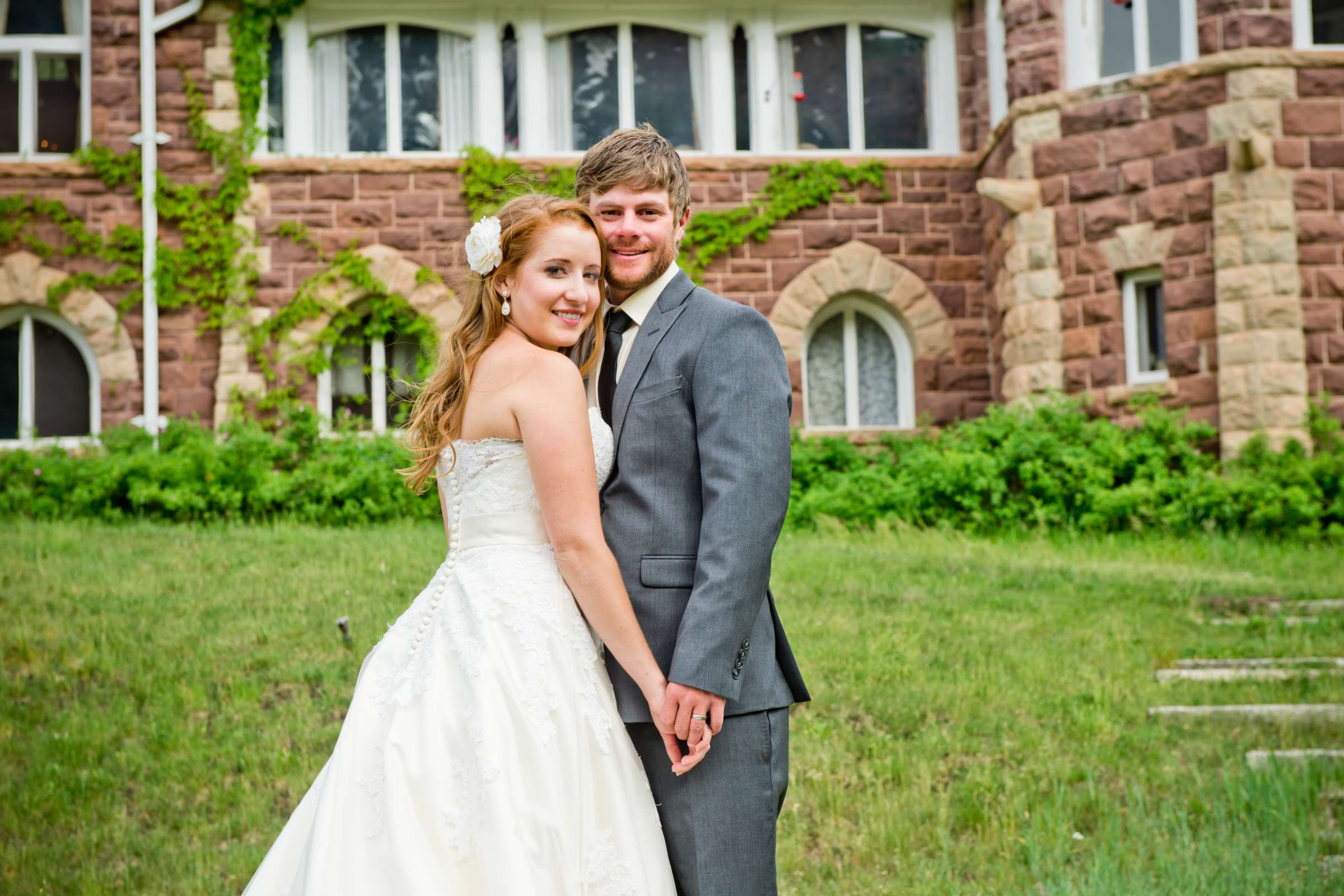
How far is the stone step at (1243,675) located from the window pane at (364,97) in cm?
986

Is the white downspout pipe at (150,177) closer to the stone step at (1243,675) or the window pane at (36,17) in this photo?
the window pane at (36,17)

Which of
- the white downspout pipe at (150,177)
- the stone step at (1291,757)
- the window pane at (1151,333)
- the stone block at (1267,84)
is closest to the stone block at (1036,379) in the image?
the window pane at (1151,333)

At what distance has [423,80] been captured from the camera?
13453 millimetres

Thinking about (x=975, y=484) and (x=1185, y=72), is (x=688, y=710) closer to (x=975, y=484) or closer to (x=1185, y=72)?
(x=975, y=484)

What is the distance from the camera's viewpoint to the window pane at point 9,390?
506 inches

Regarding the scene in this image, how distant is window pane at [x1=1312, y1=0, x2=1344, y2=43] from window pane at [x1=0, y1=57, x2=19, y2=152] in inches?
492

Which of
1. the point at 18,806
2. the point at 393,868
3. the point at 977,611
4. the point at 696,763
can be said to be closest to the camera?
the point at 393,868

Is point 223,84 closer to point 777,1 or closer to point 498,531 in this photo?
point 777,1

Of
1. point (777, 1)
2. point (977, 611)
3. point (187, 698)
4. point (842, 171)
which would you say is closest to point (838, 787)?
point (977, 611)

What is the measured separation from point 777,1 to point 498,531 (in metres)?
11.7

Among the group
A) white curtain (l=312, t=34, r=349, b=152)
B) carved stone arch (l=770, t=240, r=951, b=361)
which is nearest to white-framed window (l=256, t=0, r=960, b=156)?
white curtain (l=312, t=34, r=349, b=152)

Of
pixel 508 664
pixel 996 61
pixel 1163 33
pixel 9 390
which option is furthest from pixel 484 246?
pixel 9 390

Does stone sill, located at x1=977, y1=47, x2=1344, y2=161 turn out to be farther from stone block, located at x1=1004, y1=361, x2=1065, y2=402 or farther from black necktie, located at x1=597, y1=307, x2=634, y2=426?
black necktie, located at x1=597, y1=307, x2=634, y2=426

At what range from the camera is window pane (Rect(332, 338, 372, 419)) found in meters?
13.1
